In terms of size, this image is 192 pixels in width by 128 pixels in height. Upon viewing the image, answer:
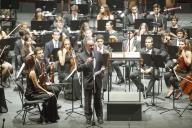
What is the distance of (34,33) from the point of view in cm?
1459

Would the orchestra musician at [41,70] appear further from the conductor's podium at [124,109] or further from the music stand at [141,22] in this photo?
the music stand at [141,22]

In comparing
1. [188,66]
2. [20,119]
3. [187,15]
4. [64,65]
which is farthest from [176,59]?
[187,15]

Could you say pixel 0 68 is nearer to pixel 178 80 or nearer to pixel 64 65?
pixel 64 65

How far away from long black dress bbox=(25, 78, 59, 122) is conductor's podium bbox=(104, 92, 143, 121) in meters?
1.20

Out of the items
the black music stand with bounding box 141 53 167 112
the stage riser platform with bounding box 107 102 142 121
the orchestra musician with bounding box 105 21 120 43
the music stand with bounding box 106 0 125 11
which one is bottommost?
the stage riser platform with bounding box 107 102 142 121

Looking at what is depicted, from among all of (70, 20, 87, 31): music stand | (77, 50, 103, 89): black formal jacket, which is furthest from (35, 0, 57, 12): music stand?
(77, 50, 103, 89): black formal jacket

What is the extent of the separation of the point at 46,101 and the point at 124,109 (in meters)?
1.76

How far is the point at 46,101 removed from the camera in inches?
391

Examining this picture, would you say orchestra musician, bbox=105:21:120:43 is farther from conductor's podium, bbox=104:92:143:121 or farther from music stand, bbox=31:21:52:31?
conductor's podium, bbox=104:92:143:121

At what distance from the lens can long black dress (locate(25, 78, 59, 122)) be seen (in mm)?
9852

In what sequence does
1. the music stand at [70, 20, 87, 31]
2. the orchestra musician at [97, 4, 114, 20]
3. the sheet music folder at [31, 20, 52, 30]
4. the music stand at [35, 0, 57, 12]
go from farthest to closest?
the music stand at [35, 0, 57, 12] → the orchestra musician at [97, 4, 114, 20] → the music stand at [70, 20, 87, 31] → the sheet music folder at [31, 20, 52, 30]

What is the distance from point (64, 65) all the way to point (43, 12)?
16.8 ft

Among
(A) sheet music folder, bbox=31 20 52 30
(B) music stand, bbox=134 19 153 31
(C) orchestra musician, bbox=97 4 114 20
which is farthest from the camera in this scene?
(C) orchestra musician, bbox=97 4 114 20

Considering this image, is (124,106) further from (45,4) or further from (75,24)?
(45,4)
